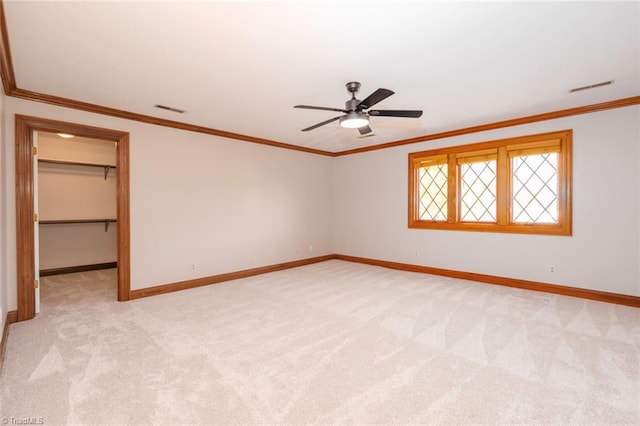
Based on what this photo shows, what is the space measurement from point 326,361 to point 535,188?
3.79 m

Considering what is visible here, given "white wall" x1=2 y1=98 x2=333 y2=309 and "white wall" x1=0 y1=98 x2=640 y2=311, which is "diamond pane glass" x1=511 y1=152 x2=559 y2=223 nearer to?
"white wall" x1=0 y1=98 x2=640 y2=311

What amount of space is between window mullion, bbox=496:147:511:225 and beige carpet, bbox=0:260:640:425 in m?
1.14

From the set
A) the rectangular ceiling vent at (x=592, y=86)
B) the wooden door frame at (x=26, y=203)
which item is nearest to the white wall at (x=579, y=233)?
the rectangular ceiling vent at (x=592, y=86)

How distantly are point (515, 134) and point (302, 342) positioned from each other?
3.99m

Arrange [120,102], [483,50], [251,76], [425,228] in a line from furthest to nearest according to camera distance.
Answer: [425,228] < [120,102] < [251,76] < [483,50]

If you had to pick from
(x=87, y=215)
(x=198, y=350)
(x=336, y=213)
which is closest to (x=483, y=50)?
(x=198, y=350)

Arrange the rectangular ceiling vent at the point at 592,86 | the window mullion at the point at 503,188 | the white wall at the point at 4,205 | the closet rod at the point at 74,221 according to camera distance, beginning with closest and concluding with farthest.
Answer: the white wall at the point at 4,205 < the rectangular ceiling vent at the point at 592,86 < the window mullion at the point at 503,188 < the closet rod at the point at 74,221

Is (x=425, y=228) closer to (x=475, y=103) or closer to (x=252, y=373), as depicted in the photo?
(x=475, y=103)

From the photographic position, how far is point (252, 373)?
79.3 inches

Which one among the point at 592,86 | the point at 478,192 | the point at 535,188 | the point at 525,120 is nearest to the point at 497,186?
the point at 478,192

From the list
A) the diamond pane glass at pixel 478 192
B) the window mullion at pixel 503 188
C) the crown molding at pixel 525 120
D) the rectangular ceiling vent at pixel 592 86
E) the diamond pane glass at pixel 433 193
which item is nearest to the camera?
the rectangular ceiling vent at pixel 592 86

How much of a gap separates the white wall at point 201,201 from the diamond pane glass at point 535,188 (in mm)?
3557

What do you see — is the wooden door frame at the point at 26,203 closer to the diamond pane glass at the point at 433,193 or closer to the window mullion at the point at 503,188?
the diamond pane glass at the point at 433,193

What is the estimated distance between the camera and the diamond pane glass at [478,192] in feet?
14.6
